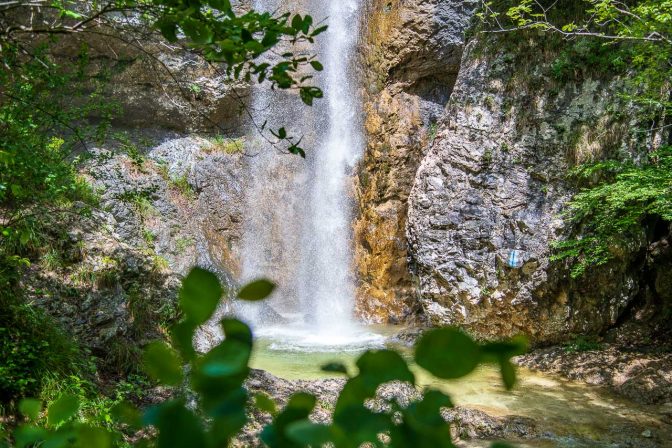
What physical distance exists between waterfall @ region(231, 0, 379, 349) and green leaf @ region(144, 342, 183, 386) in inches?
404

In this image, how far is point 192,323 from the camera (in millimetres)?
474

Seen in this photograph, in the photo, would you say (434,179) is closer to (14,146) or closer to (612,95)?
(612,95)

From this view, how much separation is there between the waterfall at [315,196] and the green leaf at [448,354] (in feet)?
33.9

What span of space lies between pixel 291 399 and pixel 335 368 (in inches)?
2.1

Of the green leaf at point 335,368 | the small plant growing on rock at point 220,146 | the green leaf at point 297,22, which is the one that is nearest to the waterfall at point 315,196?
the small plant growing on rock at point 220,146

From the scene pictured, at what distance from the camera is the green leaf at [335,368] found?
508 mm

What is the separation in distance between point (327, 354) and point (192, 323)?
7.60 meters

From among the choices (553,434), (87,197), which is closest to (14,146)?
(87,197)

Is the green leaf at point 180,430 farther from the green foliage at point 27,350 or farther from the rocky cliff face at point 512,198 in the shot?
the rocky cliff face at point 512,198

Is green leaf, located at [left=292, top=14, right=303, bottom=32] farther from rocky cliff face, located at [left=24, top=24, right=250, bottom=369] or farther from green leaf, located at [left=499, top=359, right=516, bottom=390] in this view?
rocky cliff face, located at [left=24, top=24, right=250, bottom=369]

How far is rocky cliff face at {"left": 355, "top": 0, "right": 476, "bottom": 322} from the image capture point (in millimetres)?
10141

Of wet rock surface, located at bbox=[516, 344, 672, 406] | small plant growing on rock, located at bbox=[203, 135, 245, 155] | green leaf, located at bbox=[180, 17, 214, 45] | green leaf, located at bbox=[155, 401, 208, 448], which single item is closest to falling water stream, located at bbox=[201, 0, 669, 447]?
small plant growing on rock, located at bbox=[203, 135, 245, 155]

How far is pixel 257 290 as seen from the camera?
0.51m

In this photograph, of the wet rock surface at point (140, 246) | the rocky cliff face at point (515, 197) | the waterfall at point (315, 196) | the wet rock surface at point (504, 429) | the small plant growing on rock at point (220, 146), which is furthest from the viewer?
the small plant growing on rock at point (220, 146)
